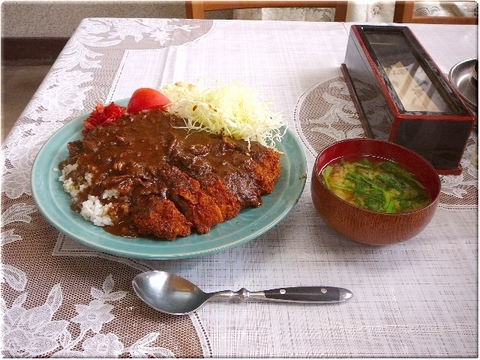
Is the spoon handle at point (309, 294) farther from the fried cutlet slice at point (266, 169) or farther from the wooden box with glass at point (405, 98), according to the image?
the wooden box with glass at point (405, 98)

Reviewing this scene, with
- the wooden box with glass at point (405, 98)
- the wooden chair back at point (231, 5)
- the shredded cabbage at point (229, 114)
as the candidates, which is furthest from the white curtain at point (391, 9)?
the shredded cabbage at point (229, 114)

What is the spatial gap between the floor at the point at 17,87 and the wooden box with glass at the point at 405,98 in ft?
9.77

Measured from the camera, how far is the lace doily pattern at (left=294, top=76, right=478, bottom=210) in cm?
149

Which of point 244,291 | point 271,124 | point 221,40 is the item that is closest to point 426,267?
point 244,291

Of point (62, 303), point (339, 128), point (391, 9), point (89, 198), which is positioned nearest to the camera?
point (62, 303)

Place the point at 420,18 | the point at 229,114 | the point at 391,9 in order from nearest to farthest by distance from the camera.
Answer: the point at 229,114, the point at 420,18, the point at 391,9

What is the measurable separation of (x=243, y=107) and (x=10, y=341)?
933mm

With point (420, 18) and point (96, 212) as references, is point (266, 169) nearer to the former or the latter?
point (96, 212)

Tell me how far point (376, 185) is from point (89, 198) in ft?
2.51

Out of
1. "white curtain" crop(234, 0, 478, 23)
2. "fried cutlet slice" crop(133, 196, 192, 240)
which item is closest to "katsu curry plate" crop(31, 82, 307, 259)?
"fried cutlet slice" crop(133, 196, 192, 240)

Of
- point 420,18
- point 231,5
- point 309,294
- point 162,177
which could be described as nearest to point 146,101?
point 162,177

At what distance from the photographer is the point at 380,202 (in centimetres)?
123

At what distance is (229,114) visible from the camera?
148 cm

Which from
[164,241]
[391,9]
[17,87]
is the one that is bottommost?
[17,87]
